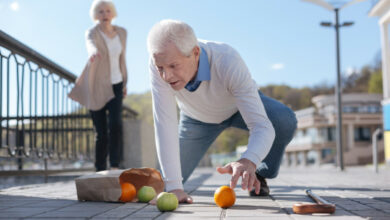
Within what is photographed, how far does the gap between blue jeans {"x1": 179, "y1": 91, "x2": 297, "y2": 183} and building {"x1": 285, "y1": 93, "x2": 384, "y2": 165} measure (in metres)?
48.5

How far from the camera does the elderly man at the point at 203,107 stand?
2693mm

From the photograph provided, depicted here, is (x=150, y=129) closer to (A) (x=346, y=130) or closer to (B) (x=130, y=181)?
(B) (x=130, y=181)

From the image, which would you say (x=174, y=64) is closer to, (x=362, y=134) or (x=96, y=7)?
(x=96, y=7)

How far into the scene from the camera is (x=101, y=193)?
3477 millimetres

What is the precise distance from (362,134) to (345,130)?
2362 millimetres

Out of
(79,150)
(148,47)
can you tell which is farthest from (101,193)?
(79,150)

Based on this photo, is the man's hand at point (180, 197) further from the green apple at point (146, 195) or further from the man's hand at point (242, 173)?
the man's hand at point (242, 173)

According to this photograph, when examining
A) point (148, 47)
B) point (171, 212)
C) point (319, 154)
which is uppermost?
point (148, 47)

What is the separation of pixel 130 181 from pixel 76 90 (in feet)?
7.55

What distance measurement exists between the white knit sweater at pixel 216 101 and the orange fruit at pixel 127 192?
0.41 metres

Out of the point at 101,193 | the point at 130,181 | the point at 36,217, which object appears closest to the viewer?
the point at 36,217

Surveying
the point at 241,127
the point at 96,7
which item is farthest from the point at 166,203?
the point at 96,7

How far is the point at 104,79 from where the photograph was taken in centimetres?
565

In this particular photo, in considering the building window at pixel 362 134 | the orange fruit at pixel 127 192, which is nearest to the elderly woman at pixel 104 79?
the orange fruit at pixel 127 192
